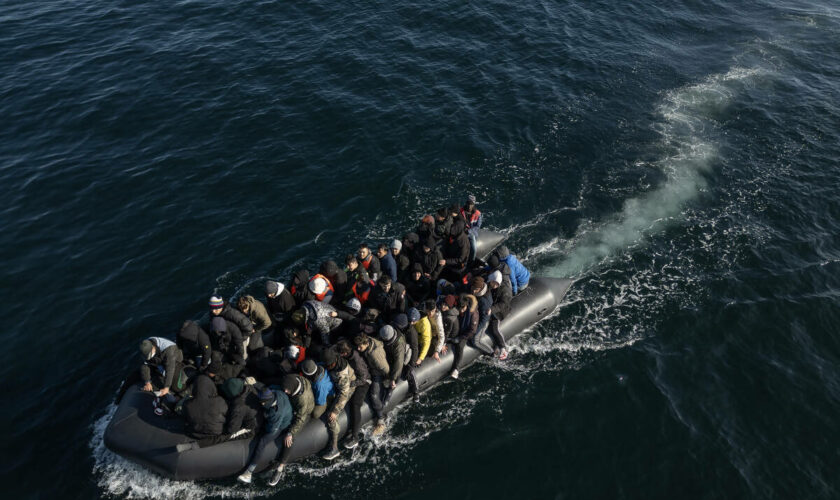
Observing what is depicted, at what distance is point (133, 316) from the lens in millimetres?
15570

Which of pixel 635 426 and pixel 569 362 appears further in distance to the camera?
pixel 569 362

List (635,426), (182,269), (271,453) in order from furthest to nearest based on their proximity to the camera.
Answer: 1. (182,269)
2. (635,426)
3. (271,453)

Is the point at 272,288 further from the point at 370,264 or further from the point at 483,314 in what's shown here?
the point at 483,314

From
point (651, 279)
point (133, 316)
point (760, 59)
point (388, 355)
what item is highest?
point (760, 59)

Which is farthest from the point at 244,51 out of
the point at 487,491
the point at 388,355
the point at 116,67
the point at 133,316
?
the point at 487,491

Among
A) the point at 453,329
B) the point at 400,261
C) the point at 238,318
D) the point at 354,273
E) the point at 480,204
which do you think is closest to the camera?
the point at 238,318

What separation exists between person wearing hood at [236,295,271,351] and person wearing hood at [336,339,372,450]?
8.09 ft

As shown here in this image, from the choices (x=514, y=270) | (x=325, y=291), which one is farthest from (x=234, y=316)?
(x=514, y=270)

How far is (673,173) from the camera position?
20.8 meters

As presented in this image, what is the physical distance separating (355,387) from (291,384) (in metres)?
2.02

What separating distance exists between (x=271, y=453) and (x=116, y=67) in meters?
25.4

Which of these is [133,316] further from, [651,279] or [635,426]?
[651,279]

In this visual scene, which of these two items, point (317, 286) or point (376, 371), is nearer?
point (376, 371)

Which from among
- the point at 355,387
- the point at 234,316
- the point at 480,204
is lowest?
the point at 480,204
